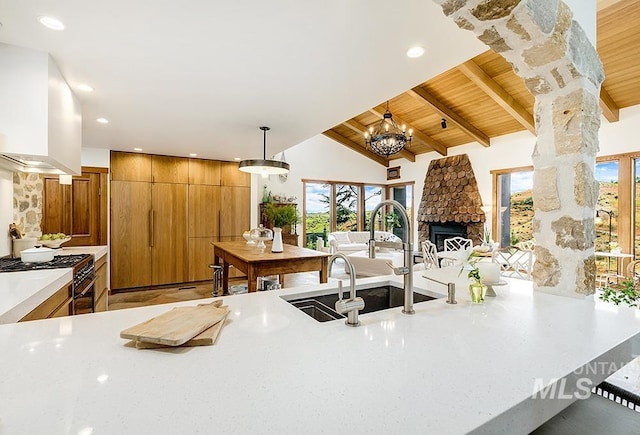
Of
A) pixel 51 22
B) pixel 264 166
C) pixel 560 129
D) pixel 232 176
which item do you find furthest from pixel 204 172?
pixel 560 129

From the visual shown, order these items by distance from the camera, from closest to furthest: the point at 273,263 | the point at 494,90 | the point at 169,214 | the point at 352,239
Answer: the point at 273,263 < the point at 494,90 < the point at 169,214 < the point at 352,239

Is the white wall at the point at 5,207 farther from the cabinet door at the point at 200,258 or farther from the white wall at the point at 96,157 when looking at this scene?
the cabinet door at the point at 200,258

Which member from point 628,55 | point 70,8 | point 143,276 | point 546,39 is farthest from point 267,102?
point 628,55

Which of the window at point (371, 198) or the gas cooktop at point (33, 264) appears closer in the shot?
the gas cooktop at point (33, 264)

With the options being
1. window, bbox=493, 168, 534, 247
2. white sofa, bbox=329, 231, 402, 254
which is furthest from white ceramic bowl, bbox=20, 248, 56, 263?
window, bbox=493, 168, 534, 247

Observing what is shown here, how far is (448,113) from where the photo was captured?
233 inches

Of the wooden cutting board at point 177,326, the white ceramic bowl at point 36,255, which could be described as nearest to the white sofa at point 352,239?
the white ceramic bowl at point 36,255

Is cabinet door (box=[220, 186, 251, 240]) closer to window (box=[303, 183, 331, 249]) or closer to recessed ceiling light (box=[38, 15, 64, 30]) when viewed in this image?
window (box=[303, 183, 331, 249])

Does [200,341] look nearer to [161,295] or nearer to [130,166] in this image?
[161,295]

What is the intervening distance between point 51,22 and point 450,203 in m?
7.07

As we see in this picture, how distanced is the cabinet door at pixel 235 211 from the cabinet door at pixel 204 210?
0.11m

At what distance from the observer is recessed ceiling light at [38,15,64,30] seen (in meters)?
1.66

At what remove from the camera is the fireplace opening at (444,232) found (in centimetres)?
704

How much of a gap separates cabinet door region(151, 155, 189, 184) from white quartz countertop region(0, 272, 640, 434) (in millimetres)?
4605
